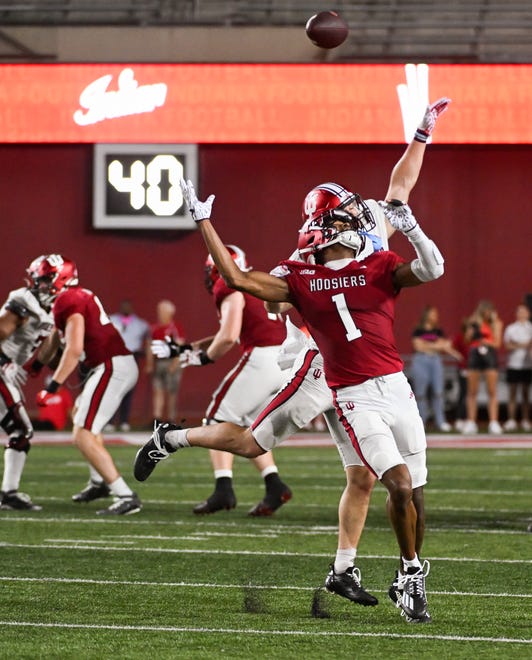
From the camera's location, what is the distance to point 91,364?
9.30 meters

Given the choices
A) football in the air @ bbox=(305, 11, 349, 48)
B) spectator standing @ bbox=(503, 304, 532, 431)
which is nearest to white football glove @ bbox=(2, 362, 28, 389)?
football in the air @ bbox=(305, 11, 349, 48)

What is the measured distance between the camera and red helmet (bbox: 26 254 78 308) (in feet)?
30.1

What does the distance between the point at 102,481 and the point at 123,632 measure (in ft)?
15.5

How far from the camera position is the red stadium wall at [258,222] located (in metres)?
19.9

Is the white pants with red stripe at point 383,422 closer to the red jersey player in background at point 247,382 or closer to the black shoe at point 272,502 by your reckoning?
the red jersey player in background at point 247,382

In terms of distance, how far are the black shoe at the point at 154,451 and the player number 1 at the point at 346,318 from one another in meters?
1.24

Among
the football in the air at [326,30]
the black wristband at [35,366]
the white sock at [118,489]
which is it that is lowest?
the white sock at [118,489]

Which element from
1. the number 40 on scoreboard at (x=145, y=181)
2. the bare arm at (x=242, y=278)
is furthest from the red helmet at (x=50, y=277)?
the number 40 on scoreboard at (x=145, y=181)

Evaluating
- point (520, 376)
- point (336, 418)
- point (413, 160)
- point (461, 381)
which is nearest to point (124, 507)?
point (336, 418)

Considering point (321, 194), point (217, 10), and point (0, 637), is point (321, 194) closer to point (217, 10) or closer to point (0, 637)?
point (0, 637)

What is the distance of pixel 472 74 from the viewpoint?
61.0 ft

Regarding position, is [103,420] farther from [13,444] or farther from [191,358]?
[191,358]

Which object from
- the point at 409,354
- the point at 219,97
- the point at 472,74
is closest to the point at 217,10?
the point at 219,97

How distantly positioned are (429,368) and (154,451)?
10.9 m
